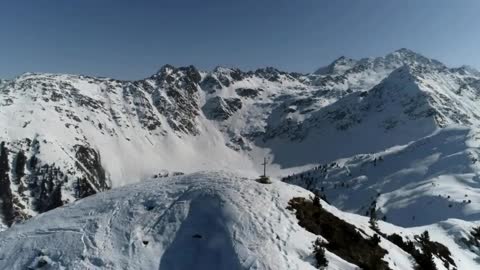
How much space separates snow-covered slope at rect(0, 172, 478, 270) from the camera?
25391mm

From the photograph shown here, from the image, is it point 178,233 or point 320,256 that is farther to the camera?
point 178,233

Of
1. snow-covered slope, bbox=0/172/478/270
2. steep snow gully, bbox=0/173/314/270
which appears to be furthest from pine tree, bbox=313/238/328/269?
steep snow gully, bbox=0/173/314/270

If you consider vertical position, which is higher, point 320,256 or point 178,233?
point 178,233

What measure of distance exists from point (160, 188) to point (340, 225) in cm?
1388

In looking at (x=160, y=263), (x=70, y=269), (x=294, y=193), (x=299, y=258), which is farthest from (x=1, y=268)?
(x=294, y=193)

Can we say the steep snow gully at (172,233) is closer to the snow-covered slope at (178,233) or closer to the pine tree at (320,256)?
the snow-covered slope at (178,233)

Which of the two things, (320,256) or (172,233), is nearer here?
(320,256)

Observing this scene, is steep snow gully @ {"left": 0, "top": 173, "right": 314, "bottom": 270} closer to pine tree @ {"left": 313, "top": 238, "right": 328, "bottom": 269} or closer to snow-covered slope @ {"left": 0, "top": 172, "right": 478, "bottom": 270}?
snow-covered slope @ {"left": 0, "top": 172, "right": 478, "bottom": 270}

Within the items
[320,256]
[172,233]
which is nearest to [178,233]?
[172,233]

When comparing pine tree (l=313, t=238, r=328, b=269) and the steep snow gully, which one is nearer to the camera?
the steep snow gully

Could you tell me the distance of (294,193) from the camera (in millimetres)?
34562

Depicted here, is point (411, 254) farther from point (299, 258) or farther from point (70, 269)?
point (70, 269)

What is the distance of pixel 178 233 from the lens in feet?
91.4

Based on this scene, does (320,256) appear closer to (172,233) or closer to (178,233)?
(178,233)
